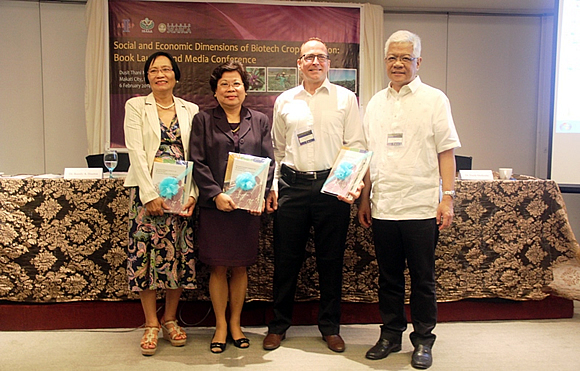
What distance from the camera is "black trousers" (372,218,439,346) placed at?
2.22 meters

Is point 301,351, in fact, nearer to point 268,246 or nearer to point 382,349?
point 382,349

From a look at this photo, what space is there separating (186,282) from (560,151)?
10.3 ft

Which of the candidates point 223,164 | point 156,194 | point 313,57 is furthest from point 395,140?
point 156,194

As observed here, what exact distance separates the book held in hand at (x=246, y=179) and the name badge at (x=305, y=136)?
198 mm

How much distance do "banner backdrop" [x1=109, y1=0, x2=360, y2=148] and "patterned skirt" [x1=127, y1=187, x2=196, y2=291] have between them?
258cm

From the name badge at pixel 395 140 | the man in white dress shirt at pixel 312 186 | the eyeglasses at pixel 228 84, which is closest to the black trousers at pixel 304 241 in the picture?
the man in white dress shirt at pixel 312 186

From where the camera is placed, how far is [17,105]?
4.79 metres

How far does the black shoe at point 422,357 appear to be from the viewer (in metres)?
2.21

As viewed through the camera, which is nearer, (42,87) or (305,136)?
(305,136)

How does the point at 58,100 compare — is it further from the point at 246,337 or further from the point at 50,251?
the point at 246,337

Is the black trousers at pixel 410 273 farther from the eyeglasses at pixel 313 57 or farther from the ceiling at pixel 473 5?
the ceiling at pixel 473 5

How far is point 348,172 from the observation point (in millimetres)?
2203

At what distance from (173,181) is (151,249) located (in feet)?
1.29

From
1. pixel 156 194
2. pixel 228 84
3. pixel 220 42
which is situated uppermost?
pixel 220 42
